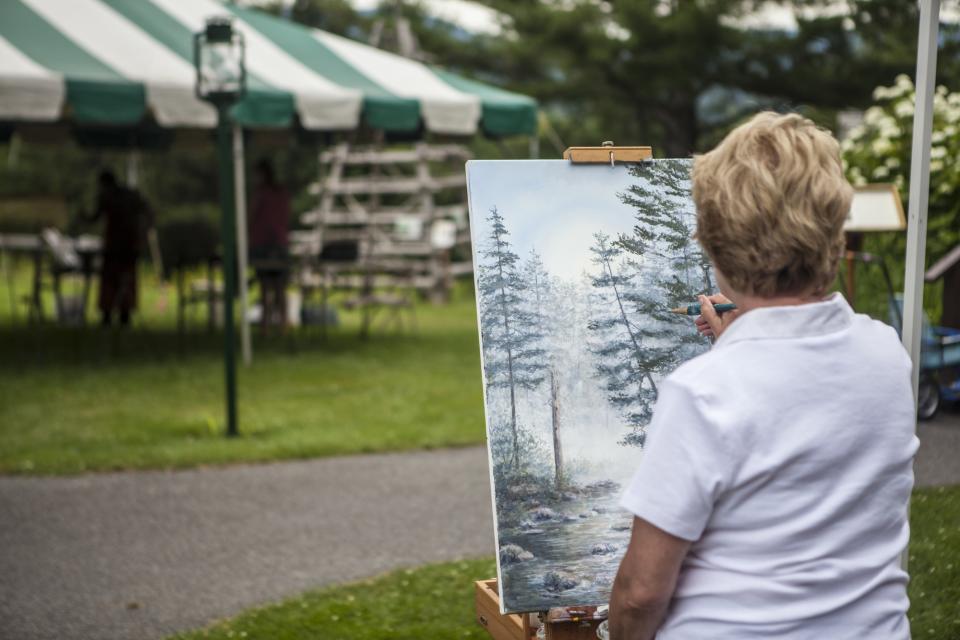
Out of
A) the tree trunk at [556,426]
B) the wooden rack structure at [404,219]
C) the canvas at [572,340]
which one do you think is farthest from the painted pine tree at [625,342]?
the wooden rack structure at [404,219]

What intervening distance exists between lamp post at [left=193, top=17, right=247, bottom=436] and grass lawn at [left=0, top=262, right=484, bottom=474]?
21.1 inches

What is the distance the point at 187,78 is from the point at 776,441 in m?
9.01

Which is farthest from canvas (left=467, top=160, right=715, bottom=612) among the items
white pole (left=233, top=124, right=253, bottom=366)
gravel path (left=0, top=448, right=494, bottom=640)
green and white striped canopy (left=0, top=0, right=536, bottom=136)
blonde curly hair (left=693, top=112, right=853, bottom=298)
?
white pole (left=233, top=124, right=253, bottom=366)

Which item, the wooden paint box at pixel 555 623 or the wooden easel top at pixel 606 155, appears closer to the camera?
the wooden paint box at pixel 555 623

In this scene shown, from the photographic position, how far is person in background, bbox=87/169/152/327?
1373 cm

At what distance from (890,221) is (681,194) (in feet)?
8.80

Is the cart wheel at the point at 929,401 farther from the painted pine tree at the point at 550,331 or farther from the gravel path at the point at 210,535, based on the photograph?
the gravel path at the point at 210,535

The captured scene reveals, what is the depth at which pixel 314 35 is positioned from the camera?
1258cm

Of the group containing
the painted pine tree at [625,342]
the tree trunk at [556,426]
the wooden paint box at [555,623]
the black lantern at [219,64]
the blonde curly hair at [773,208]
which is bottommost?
the wooden paint box at [555,623]

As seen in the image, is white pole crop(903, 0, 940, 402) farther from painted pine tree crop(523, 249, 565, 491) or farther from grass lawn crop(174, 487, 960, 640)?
painted pine tree crop(523, 249, 565, 491)

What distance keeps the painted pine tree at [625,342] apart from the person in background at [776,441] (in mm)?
858

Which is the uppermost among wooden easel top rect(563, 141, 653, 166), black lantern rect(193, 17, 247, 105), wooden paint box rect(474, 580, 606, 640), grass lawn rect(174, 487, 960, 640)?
black lantern rect(193, 17, 247, 105)

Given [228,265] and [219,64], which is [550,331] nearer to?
[228,265]

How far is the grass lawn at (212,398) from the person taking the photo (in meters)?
7.26
